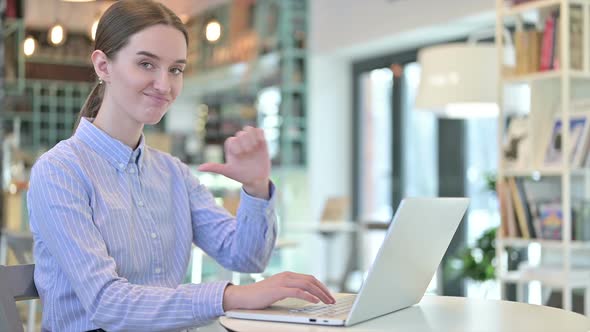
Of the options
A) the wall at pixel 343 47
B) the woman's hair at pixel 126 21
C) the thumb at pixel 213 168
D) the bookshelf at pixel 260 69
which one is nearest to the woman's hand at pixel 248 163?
the thumb at pixel 213 168

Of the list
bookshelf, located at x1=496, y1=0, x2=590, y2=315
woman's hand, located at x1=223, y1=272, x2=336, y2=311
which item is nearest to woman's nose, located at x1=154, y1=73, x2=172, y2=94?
woman's hand, located at x1=223, y1=272, x2=336, y2=311

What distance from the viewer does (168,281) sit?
1.77 meters

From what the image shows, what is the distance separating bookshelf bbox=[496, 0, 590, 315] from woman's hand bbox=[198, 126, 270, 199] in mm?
2391

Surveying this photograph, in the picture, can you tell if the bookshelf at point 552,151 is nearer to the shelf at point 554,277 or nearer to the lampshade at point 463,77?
the shelf at point 554,277

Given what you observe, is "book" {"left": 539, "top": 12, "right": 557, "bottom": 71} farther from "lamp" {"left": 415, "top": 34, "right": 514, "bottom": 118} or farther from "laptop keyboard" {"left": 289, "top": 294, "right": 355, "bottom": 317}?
"laptop keyboard" {"left": 289, "top": 294, "right": 355, "bottom": 317}

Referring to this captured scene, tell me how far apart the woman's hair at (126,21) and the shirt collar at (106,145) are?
0.16 metres

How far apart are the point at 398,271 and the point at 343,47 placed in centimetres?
726

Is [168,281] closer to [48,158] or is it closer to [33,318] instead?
[48,158]

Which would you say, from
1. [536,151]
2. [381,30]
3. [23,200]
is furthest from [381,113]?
[536,151]

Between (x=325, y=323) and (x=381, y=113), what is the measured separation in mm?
7541

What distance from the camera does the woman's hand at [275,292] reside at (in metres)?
1.42

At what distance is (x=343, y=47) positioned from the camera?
852 cm

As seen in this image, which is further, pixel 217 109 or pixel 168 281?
pixel 217 109

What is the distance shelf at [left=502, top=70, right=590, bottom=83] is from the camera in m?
3.88
